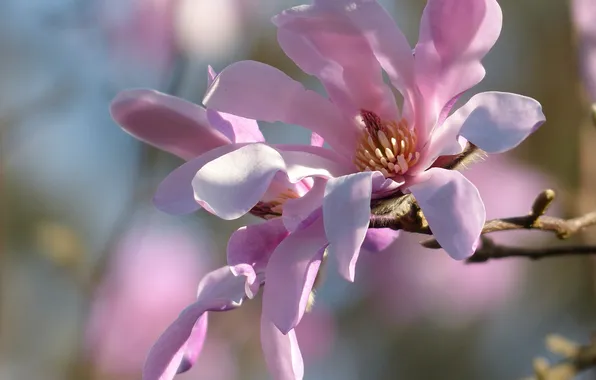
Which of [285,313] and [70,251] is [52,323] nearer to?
[70,251]

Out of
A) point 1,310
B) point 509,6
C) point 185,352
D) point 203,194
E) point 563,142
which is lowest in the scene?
point 1,310

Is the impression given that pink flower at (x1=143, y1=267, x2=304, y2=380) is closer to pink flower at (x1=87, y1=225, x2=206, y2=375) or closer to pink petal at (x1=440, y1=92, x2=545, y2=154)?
pink petal at (x1=440, y1=92, x2=545, y2=154)

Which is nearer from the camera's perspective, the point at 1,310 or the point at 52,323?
the point at 1,310

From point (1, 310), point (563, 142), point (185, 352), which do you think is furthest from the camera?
point (563, 142)

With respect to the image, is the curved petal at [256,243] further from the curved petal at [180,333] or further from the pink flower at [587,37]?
the pink flower at [587,37]

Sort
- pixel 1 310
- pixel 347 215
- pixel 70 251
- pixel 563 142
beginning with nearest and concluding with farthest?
pixel 347 215 → pixel 70 251 → pixel 1 310 → pixel 563 142

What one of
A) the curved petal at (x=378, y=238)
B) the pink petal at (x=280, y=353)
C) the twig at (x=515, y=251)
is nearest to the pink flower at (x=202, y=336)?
the pink petal at (x=280, y=353)

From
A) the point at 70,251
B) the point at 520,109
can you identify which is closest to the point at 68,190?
the point at 70,251

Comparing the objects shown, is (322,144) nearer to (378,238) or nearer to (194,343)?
(378,238)
